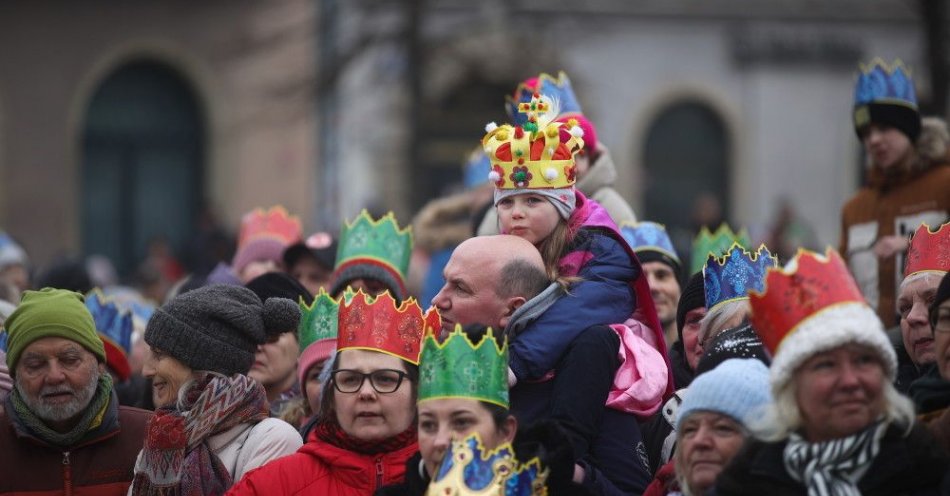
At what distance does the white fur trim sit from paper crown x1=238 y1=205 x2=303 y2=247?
Answer: 576 centimetres

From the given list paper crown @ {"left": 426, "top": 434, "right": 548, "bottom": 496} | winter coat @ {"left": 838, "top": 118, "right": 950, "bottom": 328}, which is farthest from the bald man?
winter coat @ {"left": 838, "top": 118, "right": 950, "bottom": 328}

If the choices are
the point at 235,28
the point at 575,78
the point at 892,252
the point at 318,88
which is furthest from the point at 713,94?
the point at 892,252

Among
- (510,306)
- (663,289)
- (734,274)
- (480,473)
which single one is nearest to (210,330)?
(510,306)

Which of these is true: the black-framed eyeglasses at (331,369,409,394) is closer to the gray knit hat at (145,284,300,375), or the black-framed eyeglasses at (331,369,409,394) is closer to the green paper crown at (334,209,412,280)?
the gray knit hat at (145,284,300,375)

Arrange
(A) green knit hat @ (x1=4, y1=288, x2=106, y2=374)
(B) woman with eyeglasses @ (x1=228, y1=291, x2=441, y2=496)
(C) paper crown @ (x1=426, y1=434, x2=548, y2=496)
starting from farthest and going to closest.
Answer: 1. (A) green knit hat @ (x1=4, y1=288, x2=106, y2=374)
2. (B) woman with eyeglasses @ (x1=228, y1=291, x2=441, y2=496)
3. (C) paper crown @ (x1=426, y1=434, x2=548, y2=496)

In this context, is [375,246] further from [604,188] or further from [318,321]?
[318,321]

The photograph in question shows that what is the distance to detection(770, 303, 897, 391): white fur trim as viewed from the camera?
529 cm

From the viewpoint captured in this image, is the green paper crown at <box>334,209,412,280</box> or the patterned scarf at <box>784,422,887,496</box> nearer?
the patterned scarf at <box>784,422,887,496</box>

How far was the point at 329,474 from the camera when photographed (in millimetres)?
6410

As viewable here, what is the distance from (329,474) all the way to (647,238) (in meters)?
3.08

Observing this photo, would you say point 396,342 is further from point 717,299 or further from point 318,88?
point 318,88

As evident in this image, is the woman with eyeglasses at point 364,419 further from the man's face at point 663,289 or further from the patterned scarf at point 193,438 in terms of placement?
the man's face at point 663,289

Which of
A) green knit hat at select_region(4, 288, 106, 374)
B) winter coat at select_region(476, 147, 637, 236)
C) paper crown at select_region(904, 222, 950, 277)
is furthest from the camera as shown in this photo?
winter coat at select_region(476, 147, 637, 236)

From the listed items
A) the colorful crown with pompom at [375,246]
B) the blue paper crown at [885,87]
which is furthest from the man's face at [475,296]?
the blue paper crown at [885,87]
